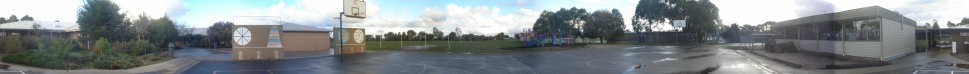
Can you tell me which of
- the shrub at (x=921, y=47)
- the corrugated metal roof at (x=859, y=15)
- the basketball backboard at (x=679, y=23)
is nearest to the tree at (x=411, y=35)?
the basketball backboard at (x=679, y=23)

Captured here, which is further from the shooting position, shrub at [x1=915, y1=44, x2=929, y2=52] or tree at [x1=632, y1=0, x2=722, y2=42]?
tree at [x1=632, y1=0, x2=722, y2=42]

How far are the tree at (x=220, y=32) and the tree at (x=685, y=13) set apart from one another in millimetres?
19109

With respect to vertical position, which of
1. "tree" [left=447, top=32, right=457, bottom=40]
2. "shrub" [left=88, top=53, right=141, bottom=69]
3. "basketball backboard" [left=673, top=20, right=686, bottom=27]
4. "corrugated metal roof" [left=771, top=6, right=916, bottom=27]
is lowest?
"shrub" [left=88, top=53, right=141, bottom=69]

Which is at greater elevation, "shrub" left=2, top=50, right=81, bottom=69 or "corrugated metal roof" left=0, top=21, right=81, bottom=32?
"corrugated metal roof" left=0, top=21, right=81, bottom=32

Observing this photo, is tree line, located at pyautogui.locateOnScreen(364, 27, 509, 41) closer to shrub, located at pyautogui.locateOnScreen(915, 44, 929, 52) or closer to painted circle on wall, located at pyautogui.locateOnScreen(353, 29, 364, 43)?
painted circle on wall, located at pyautogui.locateOnScreen(353, 29, 364, 43)

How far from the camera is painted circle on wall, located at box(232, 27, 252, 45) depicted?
51.4ft

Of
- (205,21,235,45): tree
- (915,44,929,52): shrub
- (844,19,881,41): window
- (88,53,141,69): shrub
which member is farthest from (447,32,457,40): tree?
(915,44,929,52): shrub

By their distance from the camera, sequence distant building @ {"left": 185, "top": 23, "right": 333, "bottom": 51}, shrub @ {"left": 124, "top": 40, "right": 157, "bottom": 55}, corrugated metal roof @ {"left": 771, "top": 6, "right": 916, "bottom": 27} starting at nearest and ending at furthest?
corrugated metal roof @ {"left": 771, "top": 6, "right": 916, "bottom": 27}
shrub @ {"left": 124, "top": 40, "right": 157, "bottom": 55}
distant building @ {"left": 185, "top": 23, "right": 333, "bottom": 51}

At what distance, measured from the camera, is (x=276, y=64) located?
13.9 m

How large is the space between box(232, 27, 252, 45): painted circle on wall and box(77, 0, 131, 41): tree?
9.17 m

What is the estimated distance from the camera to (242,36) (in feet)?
51.7

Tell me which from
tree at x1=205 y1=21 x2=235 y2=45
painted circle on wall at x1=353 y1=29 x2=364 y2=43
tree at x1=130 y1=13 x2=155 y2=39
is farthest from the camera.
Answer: tree at x1=205 y1=21 x2=235 y2=45

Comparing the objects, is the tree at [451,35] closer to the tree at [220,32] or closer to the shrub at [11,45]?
the tree at [220,32]

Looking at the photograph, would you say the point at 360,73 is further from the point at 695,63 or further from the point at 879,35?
the point at 879,35
